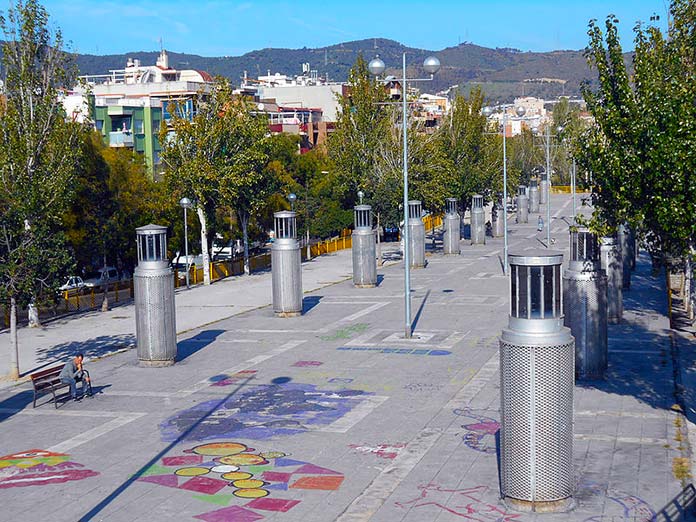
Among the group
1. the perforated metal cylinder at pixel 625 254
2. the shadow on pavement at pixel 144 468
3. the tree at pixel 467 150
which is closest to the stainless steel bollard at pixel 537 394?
the shadow on pavement at pixel 144 468

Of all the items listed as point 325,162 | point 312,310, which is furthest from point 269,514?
point 325,162

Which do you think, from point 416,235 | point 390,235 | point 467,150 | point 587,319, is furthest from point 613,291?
point 390,235

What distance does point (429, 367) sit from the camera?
72.4ft

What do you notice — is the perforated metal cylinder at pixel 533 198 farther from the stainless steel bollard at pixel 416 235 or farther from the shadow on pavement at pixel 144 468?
the shadow on pavement at pixel 144 468

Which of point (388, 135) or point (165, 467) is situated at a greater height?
point (388, 135)

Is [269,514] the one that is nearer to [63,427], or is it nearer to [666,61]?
[63,427]

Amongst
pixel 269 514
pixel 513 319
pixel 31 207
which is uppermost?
pixel 31 207

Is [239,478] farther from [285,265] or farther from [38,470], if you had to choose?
[285,265]

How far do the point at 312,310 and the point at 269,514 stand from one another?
65.8 feet

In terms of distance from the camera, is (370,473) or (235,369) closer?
(370,473)

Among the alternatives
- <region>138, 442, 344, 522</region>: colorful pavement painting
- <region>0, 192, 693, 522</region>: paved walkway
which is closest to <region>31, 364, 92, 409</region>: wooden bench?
<region>0, 192, 693, 522</region>: paved walkway

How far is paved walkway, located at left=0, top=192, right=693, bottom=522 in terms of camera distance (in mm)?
12836

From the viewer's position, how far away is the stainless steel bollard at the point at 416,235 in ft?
148

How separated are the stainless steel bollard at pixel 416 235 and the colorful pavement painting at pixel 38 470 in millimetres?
30857
